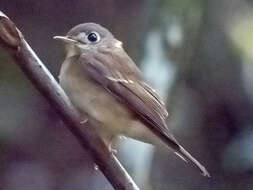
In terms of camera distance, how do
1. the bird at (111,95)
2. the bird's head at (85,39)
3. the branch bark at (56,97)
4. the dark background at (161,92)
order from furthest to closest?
the dark background at (161,92), the bird's head at (85,39), the bird at (111,95), the branch bark at (56,97)

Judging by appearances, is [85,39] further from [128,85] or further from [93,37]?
[128,85]

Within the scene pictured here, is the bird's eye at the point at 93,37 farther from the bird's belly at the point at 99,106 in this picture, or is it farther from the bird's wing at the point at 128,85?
the bird's belly at the point at 99,106

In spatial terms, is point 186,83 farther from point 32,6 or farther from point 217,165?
point 32,6

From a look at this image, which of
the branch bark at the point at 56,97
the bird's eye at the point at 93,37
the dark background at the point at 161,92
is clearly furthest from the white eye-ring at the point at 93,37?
the branch bark at the point at 56,97

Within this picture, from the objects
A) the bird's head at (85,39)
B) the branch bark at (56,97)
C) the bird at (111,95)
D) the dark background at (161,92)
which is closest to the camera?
the branch bark at (56,97)

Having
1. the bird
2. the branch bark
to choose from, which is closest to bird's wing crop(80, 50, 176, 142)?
the bird
